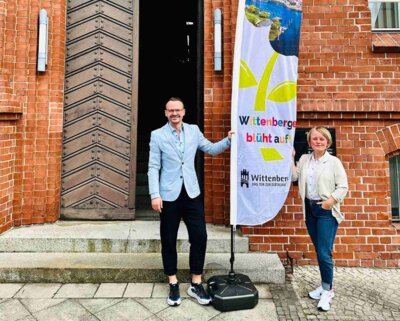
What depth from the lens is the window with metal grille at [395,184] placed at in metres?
4.86

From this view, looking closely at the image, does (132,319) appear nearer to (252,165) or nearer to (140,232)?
(140,232)

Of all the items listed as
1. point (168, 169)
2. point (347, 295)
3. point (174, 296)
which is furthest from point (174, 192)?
point (347, 295)

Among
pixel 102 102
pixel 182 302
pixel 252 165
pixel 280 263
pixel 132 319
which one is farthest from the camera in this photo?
pixel 102 102

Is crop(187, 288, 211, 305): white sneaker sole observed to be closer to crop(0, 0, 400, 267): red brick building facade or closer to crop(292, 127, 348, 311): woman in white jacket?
crop(292, 127, 348, 311): woman in white jacket

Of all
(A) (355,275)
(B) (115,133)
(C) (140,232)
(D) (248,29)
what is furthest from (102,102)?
(A) (355,275)

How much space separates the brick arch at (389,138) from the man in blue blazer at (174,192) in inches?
90.2

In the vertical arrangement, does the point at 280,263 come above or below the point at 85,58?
below

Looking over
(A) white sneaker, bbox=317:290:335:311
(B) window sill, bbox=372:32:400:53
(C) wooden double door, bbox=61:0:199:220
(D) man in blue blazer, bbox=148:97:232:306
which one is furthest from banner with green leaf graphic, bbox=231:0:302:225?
(C) wooden double door, bbox=61:0:199:220

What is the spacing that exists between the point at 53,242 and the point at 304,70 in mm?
3938

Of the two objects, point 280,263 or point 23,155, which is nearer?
point 280,263

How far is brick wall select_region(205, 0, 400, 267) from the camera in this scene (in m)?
4.51

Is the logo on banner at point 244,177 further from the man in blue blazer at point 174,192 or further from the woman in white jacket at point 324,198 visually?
the woman in white jacket at point 324,198

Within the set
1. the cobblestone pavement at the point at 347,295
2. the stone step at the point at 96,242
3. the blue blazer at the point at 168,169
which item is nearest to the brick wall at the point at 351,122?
the cobblestone pavement at the point at 347,295

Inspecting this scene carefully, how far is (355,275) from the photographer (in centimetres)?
422
